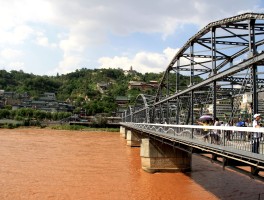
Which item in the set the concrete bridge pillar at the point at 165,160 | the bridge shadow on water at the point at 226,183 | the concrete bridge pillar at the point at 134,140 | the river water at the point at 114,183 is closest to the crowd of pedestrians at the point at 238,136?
the bridge shadow on water at the point at 226,183

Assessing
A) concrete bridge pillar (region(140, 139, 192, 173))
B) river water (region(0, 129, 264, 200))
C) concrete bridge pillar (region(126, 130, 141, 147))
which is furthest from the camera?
concrete bridge pillar (region(126, 130, 141, 147))

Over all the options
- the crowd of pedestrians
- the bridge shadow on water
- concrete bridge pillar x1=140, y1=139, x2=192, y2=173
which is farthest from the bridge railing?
concrete bridge pillar x1=140, y1=139, x2=192, y2=173

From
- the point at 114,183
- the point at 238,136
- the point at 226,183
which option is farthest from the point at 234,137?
the point at 114,183

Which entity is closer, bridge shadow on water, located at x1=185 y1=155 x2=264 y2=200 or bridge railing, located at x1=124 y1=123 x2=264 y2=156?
bridge railing, located at x1=124 y1=123 x2=264 y2=156

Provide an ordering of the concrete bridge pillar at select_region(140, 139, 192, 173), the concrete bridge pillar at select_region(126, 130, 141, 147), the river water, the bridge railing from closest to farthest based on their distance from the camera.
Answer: the bridge railing
the river water
the concrete bridge pillar at select_region(140, 139, 192, 173)
the concrete bridge pillar at select_region(126, 130, 141, 147)

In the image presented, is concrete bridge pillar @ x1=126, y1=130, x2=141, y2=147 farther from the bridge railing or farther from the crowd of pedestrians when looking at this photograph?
the crowd of pedestrians

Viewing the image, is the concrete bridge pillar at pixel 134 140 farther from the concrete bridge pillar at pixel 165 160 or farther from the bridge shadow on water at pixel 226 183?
the concrete bridge pillar at pixel 165 160

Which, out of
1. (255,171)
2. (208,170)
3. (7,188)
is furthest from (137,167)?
(255,171)

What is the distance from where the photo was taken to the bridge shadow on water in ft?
74.3

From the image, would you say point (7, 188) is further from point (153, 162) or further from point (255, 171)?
point (255, 171)

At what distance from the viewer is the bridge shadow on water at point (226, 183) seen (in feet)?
74.3

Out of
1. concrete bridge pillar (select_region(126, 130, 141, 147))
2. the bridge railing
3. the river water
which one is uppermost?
the bridge railing

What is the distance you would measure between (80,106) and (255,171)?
536 feet

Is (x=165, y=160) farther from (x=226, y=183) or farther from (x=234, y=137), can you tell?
(x=234, y=137)
